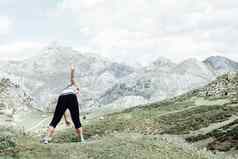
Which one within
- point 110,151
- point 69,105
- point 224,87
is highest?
point 69,105

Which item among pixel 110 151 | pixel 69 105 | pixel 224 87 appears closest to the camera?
pixel 110 151

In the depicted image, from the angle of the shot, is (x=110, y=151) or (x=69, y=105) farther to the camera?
(x=69, y=105)

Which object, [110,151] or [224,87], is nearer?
[110,151]

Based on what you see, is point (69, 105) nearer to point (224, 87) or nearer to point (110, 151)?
point (110, 151)

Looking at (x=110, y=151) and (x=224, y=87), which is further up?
(x=110, y=151)

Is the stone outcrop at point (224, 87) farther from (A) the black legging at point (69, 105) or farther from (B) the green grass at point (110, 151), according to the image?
(A) the black legging at point (69, 105)

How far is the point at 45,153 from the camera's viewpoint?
20609mm

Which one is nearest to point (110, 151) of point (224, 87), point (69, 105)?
point (69, 105)

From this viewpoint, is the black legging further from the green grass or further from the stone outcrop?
the stone outcrop

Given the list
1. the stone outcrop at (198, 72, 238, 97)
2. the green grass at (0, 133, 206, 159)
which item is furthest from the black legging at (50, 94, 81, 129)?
the stone outcrop at (198, 72, 238, 97)

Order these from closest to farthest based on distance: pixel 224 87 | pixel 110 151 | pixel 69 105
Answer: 1. pixel 110 151
2. pixel 69 105
3. pixel 224 87

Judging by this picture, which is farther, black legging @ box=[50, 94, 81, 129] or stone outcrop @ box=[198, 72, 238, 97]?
stone outcrop @ box=[198, 72, 238, 97]

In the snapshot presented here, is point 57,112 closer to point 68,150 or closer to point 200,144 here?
point 68,150

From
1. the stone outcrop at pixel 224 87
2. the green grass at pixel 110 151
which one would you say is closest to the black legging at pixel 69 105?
the green grass at pixel 110 151
